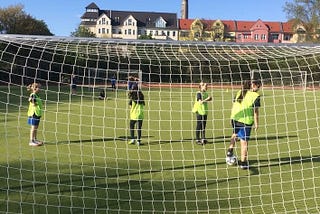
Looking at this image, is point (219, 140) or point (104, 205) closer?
point (104, 205)

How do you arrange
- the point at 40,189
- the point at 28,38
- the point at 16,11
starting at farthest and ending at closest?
the point at 16,11 < the point at 40,189 < the point at 28,38

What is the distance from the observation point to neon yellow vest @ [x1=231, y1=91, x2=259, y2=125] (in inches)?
323

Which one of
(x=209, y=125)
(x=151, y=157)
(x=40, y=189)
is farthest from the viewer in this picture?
(x=209, y=125)

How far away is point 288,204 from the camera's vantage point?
20.5 feet

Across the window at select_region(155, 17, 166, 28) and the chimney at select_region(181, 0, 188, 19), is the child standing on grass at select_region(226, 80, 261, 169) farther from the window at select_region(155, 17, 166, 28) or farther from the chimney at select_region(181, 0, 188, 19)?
the chimney at select_region(181, 0, 188, 19)

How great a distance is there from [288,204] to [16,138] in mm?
7747

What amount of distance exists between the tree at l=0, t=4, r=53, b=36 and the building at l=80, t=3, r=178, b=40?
157ft

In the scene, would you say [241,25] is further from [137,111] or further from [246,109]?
[246,109]

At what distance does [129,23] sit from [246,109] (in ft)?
335

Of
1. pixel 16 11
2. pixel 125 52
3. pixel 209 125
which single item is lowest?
pixel 209 125

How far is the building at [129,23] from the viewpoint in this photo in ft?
352

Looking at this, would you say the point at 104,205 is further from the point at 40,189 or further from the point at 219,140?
the point at 219,140

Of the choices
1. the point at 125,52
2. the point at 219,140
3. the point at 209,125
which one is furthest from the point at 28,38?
the point at 209,125

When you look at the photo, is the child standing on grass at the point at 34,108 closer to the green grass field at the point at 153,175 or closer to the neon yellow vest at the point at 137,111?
the green grass field at the point at 153,175
